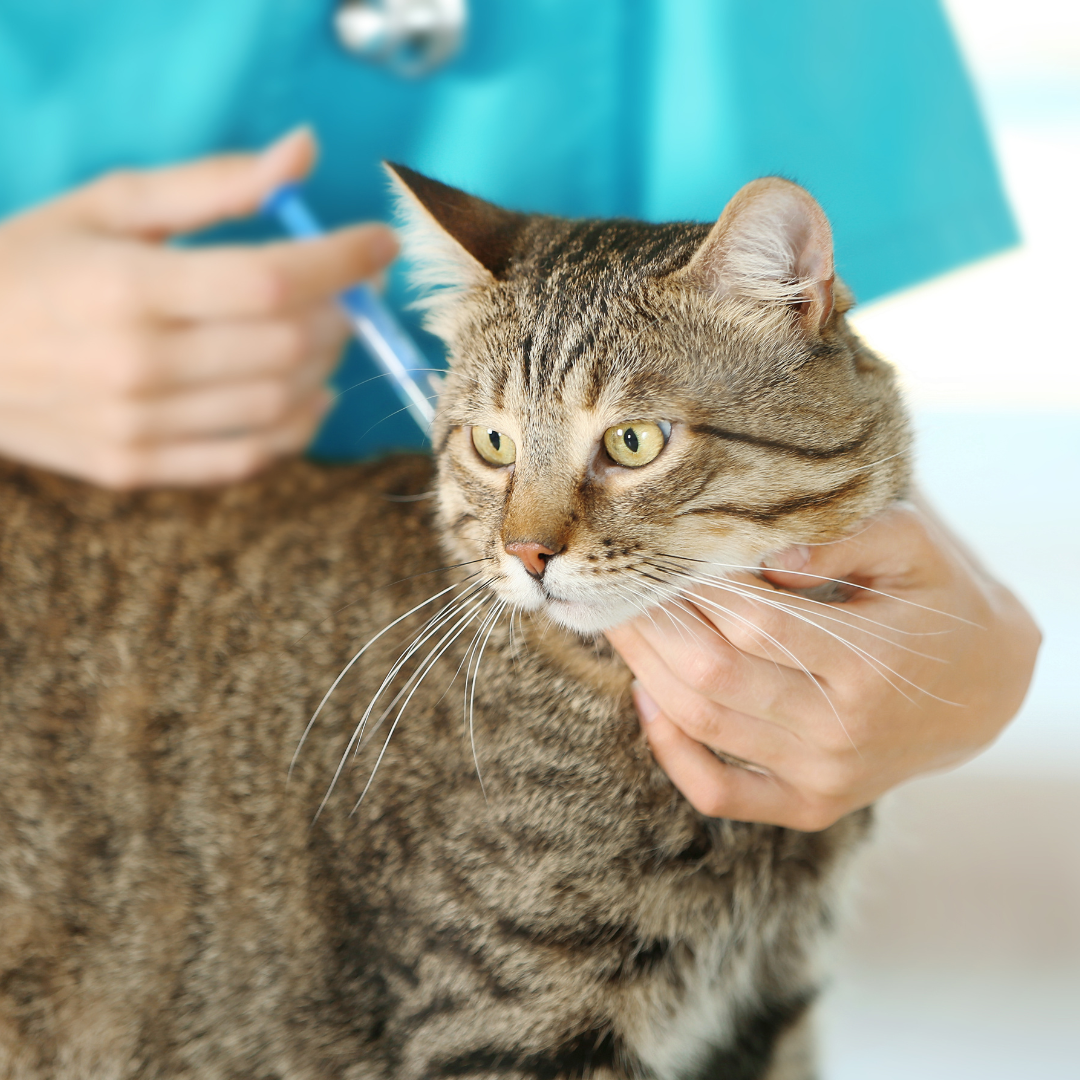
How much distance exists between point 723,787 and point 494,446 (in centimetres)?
32

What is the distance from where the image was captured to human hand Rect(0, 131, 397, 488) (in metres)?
0.99

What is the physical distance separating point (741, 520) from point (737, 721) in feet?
0.53

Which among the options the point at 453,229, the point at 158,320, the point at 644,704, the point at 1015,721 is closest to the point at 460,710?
the point at 644,704

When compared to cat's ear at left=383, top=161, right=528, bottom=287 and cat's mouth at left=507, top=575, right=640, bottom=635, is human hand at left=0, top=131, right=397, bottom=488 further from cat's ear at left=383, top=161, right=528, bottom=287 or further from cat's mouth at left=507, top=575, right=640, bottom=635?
cat's mouth at left=507, top=575, right=640, bottom=635

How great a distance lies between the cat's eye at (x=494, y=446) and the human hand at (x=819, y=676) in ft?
0.54

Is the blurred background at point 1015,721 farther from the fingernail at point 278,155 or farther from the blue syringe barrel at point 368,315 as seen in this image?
the fingernail at point 278,155

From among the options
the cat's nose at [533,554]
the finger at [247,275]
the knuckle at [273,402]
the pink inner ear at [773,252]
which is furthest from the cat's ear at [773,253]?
the knuckle at [273,402]

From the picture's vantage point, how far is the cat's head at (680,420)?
0.67 meters

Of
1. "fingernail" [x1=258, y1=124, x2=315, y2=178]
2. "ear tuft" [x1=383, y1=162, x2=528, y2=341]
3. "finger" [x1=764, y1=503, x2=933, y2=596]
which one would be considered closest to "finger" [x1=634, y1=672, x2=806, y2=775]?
"finger" [x1=764, y1=503, x2=933, y2=596]

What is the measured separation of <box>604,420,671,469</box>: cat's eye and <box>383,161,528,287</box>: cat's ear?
0.20 metres

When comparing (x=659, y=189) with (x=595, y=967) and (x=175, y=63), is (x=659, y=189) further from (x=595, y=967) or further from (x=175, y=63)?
(x=595, y=967)

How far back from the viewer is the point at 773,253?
66 centimetres

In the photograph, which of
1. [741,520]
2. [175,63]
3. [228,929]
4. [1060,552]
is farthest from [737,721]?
[175,63]

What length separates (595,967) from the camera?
74 cm
